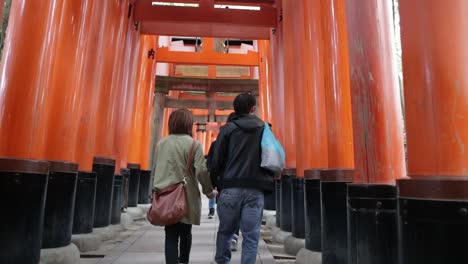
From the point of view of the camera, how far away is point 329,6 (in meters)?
3.90

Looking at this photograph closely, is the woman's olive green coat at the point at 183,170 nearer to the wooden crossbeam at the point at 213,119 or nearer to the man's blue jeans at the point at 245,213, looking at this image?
the man's blue jeans at the point at 245,213

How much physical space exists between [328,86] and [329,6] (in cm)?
79

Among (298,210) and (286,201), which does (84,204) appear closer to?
(298,210)

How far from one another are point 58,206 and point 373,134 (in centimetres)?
333

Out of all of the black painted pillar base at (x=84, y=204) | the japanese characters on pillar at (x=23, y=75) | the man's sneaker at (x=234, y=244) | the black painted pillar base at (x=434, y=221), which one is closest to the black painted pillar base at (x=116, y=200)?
the black painted pillar base at (x=84, y=204)

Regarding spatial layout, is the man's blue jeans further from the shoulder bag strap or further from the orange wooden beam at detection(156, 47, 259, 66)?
the orange wooden beam at detection(156, 47, 259, 66)

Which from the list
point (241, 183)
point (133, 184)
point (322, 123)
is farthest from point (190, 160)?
point (133, 184)

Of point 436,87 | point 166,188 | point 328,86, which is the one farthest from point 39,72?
point 436,87

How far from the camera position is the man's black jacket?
300 centimetres

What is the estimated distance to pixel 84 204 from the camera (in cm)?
527

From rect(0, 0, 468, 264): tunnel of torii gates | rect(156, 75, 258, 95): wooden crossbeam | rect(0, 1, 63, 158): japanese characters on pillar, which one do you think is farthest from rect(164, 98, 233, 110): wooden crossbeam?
rect(0, 1, 63, 158): japanese characters on pillar

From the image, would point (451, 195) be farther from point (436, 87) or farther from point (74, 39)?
point (74, 39)

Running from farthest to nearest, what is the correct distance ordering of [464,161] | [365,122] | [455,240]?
1. [365,122]
2. [464,161]
3. [455,240]

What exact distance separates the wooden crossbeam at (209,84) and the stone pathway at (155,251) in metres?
7.71
